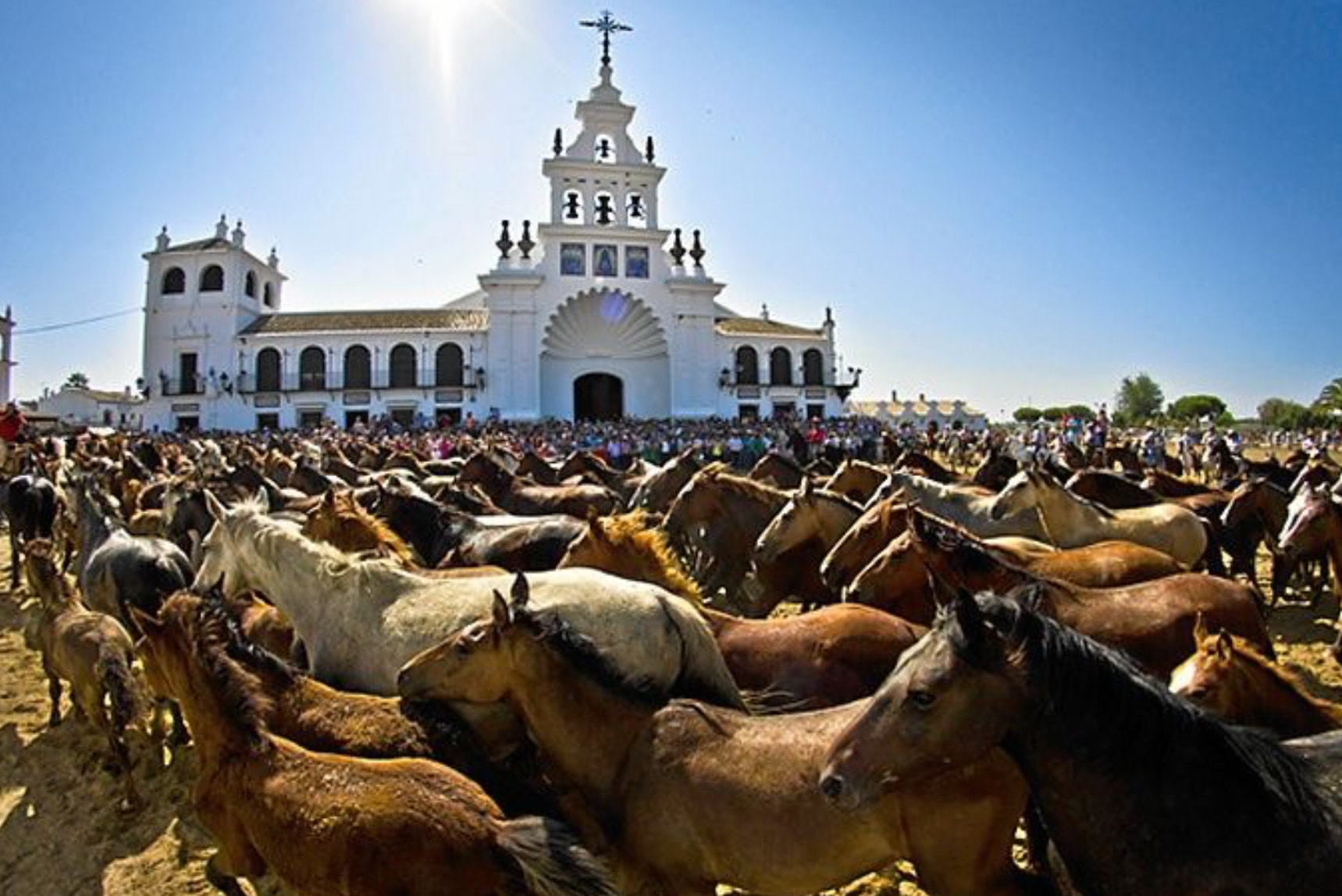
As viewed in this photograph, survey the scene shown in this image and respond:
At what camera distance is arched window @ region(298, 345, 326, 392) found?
49.3m

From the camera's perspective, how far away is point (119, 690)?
620cm

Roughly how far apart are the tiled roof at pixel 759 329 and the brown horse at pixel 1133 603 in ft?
157

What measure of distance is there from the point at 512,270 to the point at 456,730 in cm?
4660

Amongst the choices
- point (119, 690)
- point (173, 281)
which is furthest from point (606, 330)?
point (119, 690)

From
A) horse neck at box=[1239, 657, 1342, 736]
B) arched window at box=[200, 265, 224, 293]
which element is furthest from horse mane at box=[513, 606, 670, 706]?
arched window at box=[200, 265, 224, 293]

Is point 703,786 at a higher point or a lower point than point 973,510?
lower

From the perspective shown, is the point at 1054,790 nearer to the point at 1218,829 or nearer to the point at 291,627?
the point at 1218,829

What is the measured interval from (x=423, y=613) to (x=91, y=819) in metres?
3.05

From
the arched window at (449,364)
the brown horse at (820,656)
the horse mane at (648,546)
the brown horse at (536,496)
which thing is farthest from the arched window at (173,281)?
the brown horse at (820,656)

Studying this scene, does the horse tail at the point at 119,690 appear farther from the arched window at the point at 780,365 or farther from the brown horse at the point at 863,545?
the arched window at the point at 780,365

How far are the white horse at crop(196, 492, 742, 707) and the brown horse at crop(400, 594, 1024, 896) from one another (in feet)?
1.34

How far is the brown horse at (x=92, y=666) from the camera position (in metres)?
6.14

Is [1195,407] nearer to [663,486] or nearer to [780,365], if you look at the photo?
[780,365]

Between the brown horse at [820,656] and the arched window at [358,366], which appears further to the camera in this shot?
the arched window at [358,366]
